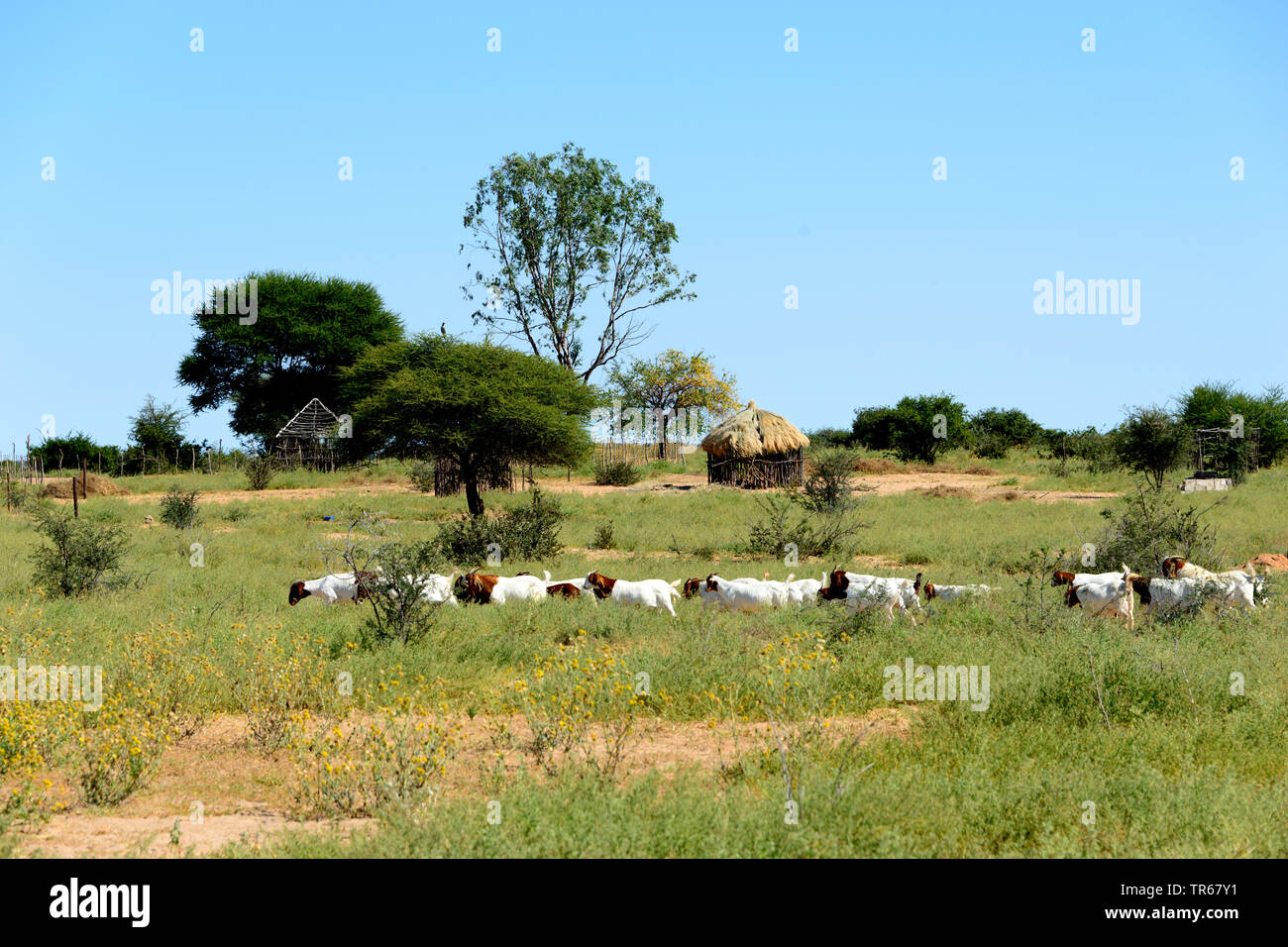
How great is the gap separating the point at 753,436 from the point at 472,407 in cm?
1481

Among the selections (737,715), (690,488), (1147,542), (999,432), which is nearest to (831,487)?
(1147,542)

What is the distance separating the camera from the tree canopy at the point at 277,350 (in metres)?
49.1

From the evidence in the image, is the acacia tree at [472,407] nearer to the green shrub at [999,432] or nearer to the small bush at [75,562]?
the small bush at [75,562]

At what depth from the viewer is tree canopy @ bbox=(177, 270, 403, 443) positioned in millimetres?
49125

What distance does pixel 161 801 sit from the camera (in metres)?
6.05

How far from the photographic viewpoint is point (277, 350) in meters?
50.1

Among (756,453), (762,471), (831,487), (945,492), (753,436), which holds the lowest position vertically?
(945,492)

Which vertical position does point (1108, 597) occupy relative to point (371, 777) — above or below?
above

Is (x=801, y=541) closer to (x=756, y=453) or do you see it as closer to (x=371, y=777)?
(x=371, y=777)

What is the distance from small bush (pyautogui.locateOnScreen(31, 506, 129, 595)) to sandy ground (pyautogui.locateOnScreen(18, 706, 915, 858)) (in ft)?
22.4

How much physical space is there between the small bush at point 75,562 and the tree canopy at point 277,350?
35066 millimetres

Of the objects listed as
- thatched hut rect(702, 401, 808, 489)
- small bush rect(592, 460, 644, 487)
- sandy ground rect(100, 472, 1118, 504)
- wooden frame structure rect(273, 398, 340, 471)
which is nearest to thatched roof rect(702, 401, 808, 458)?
thatched hut rect(702, 401, 808, 489)

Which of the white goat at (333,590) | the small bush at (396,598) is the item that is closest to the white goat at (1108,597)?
the small bush at (396,598)
